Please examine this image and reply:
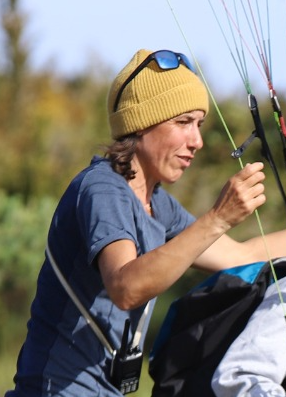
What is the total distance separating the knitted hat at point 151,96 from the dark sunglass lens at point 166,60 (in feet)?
0.06

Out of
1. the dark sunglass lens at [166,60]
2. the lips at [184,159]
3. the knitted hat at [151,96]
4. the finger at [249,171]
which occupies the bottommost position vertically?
the finger at [249,171]

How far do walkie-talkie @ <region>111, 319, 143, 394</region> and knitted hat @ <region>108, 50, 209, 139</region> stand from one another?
76 cm

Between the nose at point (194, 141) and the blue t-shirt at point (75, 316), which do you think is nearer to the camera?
the blue t-shirt at point (75, 316)

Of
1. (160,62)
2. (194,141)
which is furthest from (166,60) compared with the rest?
(194,141)

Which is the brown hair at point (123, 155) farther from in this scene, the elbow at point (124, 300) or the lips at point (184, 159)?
the elbow at point (124, 300)

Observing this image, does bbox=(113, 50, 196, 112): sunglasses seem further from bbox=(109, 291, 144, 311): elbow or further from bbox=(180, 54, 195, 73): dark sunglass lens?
bbox=(109, 291, 144, 311): elbow

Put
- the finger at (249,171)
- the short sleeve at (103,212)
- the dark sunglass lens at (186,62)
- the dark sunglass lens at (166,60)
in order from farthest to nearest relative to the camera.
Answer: the dark sunglass lens at (186,62) → the dark sunglass lens at (166,60) → the short sleeve at (103,212) → the finger at (249,171)

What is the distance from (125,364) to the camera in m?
3.79

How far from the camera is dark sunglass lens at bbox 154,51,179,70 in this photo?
4.07 metres

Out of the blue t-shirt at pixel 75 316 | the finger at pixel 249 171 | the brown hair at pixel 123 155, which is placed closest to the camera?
the finger at pixel 249 171

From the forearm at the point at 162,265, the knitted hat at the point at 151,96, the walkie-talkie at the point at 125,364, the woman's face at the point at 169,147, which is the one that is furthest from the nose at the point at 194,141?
the walkie-talkie at the point at 125,364

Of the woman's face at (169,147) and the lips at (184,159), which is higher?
the woman's face at (169,147)

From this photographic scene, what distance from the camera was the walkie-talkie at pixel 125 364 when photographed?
3.79 m

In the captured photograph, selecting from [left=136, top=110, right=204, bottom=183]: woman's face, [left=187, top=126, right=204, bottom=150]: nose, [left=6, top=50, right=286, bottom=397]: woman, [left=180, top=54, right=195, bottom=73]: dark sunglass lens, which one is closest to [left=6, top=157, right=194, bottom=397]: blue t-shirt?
[left=6, top=50, right=286, bottom=397]: woman
